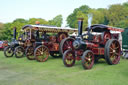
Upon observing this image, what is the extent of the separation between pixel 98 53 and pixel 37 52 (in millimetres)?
3175

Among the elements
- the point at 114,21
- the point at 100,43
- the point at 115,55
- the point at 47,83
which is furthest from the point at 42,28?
the point at 114,21

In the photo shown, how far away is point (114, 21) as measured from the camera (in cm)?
3134

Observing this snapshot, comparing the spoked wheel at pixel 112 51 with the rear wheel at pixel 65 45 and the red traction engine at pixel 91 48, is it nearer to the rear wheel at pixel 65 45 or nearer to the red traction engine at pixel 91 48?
the red traction engine at pixel 91 48

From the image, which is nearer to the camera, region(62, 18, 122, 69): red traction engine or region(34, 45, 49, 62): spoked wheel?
region(62, 18, 122, 69): red traction engine

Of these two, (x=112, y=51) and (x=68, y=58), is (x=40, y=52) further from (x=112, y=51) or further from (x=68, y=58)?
(x=112, y=51)

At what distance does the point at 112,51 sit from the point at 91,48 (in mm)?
982

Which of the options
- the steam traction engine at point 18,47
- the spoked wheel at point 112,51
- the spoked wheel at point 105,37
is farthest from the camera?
the steam traction engine at point 18,47

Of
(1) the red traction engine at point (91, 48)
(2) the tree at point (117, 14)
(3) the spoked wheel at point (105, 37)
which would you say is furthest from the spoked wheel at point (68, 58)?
(2) the tree at point (117, 14)

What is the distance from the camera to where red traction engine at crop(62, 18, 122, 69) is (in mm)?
6230

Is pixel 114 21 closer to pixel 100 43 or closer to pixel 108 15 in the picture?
pixel 108 15

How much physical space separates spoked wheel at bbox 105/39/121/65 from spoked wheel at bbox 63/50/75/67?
1471 mm

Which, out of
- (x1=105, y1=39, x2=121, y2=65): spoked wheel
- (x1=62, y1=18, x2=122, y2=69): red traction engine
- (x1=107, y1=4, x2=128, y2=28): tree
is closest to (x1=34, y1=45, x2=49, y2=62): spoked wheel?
(x1=62, y1=18, x2=122, y2=69): red traction engine

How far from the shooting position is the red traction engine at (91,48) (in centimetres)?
623

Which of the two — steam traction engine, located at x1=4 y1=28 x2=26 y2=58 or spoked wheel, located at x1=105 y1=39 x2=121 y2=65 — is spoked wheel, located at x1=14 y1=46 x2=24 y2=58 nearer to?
steam traction engine, located at x1=4 y1=28 x2=26 y2=58
